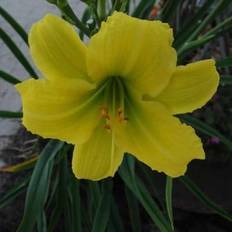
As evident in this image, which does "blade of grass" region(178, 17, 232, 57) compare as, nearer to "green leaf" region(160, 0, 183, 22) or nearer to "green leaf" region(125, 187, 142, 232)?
"green leaf" region(160, 0, 183, 22)

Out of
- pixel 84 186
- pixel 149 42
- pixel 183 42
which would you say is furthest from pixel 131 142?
pixel 84 186

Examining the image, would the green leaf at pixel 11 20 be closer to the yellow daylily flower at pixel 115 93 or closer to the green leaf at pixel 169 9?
the green leaf at pixel 169 9

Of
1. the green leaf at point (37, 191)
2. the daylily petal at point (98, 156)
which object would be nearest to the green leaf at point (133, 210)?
the green leaf at point (37, 191)

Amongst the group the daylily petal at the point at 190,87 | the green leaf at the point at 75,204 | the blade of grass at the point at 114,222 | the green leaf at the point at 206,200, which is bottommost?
the blade of grass at the point at 114,222

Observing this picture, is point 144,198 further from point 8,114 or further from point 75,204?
point 8,114

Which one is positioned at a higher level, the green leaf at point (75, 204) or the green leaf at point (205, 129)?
the green leaf at point (205, 129)

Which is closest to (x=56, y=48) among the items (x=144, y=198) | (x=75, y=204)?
(x=144, y=198)

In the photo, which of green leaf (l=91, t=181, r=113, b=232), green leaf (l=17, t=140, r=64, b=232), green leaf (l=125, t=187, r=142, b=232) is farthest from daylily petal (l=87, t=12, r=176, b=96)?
green leaf (l=125, t=187, r=142, b=232)

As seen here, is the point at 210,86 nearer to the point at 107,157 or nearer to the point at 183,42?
the point at 107,157
